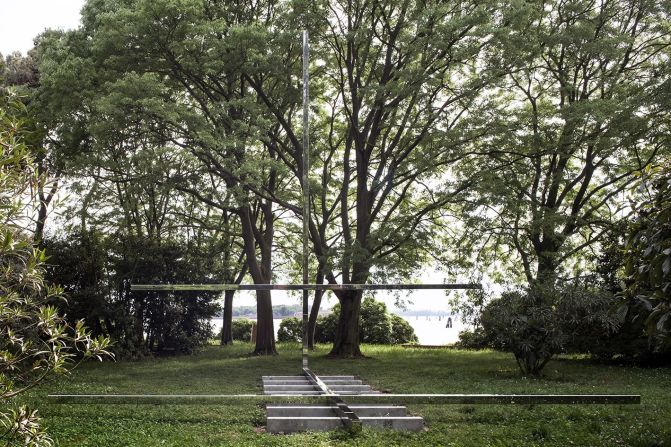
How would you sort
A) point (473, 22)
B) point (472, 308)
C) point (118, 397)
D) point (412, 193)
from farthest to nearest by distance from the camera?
point (412, 193), point (473, 22), point (472, 308), point (118, 397)

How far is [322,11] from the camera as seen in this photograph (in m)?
12.0

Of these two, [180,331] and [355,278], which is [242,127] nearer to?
[355,278]

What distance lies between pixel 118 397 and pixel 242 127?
20.2 ft

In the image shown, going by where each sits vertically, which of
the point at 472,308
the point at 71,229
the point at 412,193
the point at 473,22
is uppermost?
the point at 473,22

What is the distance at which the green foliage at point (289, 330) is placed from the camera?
1736 cm

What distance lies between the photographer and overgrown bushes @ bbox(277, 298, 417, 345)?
16609 mm

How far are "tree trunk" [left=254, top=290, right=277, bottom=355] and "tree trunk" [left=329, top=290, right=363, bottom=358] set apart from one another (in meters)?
1.46

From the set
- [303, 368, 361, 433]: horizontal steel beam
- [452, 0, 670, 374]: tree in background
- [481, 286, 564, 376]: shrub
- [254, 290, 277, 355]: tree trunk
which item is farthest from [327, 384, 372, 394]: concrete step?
[254, 290, 277, 355]: tree trunk

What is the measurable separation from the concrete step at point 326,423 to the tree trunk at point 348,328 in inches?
271

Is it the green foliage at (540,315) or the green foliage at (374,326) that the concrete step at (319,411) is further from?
the green foliage at (374,326)

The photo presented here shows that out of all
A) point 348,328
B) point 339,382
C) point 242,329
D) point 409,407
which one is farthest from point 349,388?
point 242,329

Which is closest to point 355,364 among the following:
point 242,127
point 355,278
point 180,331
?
point 355,278

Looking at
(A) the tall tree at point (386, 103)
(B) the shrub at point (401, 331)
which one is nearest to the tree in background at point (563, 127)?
(A) the tall tree at point (386, 103)

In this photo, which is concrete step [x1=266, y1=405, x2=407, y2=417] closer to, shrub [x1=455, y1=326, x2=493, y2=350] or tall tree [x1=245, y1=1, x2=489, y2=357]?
tall tree [x1=245, y1=1, x2=489, y2=357]
